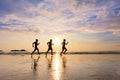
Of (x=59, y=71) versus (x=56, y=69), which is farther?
(x=56, y=69)

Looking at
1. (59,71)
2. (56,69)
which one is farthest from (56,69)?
(59,71)

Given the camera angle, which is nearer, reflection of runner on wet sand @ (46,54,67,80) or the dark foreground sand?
the dark foreground sand

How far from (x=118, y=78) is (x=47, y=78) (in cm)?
272

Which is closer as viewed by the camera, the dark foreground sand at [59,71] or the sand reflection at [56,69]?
the dark foreground sand at [59,71]

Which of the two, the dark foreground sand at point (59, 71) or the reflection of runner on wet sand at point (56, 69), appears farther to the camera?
the reflection of runner on wet sand at point (56, 69)

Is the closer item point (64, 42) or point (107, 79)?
point (107, 79)

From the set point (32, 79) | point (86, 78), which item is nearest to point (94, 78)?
point (86, 78)

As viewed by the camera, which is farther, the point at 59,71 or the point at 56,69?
the point at 56,69

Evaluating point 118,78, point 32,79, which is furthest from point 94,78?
point 32,79

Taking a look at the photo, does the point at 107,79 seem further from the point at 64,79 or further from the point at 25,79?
the point at 25,79

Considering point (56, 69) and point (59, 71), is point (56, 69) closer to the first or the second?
point (56, 69)

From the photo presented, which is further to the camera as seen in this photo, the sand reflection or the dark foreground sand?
the sand reflection

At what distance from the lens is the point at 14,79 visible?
8.95m

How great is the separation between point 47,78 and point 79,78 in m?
1.23
